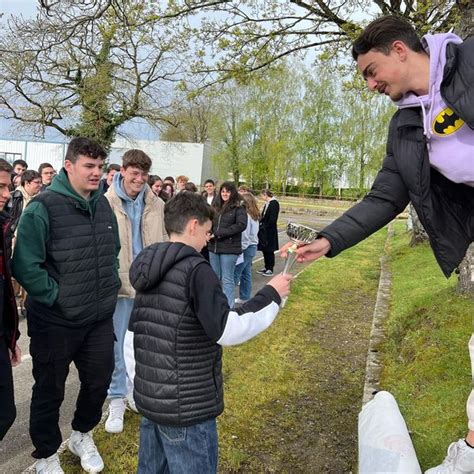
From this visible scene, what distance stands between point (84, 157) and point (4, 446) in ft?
7.11

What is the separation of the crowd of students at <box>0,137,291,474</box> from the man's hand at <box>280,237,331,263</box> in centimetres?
18

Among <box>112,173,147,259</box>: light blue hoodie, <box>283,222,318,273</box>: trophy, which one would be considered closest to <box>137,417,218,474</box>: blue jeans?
<box>283,222,318,273</box>: trophy

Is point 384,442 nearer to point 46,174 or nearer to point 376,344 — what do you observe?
point 376,344

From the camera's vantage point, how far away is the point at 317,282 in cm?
1001

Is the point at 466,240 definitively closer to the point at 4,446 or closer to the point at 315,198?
the point at 4,446

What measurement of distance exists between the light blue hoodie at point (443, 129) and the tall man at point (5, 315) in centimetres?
229

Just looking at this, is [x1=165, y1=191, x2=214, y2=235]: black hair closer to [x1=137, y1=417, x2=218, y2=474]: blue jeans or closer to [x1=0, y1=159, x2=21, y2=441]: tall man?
[x1=137, y1=417, x2=218, y2=474]: blue jeans

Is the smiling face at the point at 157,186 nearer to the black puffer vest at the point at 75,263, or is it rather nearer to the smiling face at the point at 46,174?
the smiling face at the point at 46,174

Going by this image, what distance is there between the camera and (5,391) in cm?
278

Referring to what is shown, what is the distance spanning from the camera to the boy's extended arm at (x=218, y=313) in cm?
218

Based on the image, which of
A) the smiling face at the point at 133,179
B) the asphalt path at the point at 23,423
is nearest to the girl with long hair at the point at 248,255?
the asphalt path at the point at 23,423

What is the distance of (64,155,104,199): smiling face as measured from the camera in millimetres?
3152

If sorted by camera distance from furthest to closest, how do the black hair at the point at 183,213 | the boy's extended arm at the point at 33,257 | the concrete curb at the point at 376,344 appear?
the concrete curb at the point at 376,344
the boy's extended arm at the point at 33,257
the black hair at the point at 183,213

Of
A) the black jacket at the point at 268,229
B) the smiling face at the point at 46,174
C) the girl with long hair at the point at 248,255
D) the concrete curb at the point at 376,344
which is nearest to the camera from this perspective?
the concrete curb at the point at 376,344
